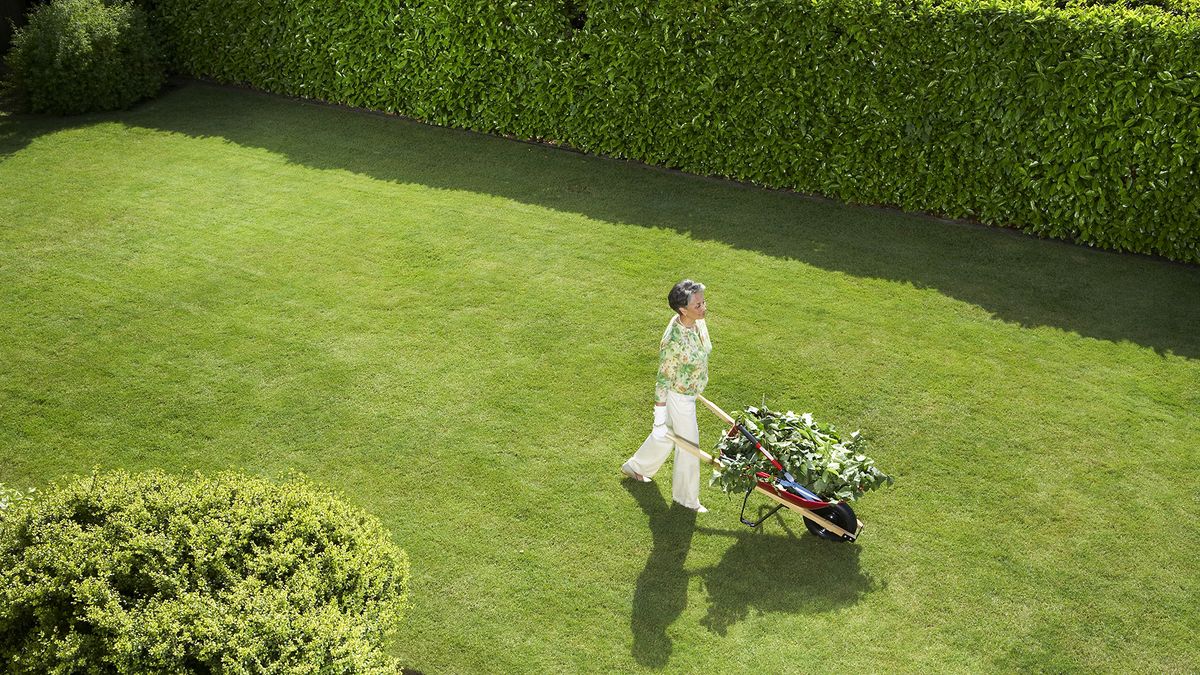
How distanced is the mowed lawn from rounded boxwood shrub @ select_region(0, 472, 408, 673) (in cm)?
123

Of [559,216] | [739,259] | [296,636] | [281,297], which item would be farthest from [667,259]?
[296,636]

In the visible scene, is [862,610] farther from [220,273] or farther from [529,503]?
[220,273]

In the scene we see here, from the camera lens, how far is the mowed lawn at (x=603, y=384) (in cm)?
753

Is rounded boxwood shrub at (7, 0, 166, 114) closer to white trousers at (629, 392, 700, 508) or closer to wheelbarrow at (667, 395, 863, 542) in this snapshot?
white trousers at (629, 392, 700, 508)

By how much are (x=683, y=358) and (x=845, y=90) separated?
22.3 ft

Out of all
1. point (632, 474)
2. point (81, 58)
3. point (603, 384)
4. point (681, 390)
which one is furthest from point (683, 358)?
point (81, 58)

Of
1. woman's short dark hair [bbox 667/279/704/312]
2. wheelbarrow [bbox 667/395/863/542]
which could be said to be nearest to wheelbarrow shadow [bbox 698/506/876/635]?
wheelbarrow [bbox 667/395/863/542]

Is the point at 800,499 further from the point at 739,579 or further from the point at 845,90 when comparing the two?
the point at 845,90

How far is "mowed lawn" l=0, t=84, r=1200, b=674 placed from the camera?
7.53m

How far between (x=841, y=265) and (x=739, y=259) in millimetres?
1291

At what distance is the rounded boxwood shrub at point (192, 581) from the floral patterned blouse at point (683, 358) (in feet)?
8.71

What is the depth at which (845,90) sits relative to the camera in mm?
13125

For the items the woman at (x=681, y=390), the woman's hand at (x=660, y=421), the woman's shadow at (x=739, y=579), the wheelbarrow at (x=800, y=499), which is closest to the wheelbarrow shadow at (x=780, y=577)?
the woman's shadow at (x=739, y=579)

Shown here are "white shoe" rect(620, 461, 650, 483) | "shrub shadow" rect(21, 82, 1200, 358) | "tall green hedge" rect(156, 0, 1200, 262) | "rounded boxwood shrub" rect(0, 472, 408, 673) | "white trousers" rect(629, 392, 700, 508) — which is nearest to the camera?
"rounded boxwood shrub" rect(0, 472, 408, 673)
